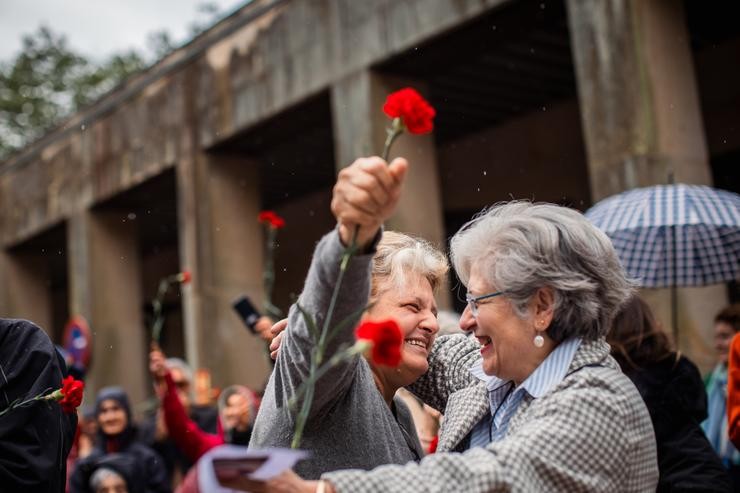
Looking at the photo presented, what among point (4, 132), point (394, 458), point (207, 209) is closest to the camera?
point (394, 458)

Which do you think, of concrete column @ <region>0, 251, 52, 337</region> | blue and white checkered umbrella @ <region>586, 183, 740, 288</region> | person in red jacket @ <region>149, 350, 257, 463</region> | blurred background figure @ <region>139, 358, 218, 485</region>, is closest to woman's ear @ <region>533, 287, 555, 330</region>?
blue and white checkered umbrella @ <region>586, 183, 740, 288</region>

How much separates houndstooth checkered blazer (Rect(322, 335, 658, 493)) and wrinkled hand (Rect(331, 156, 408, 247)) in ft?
1.69

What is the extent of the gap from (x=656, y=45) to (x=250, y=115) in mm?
5845

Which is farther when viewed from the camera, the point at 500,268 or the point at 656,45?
the point at 656,45

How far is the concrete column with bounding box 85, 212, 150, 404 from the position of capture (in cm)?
1655

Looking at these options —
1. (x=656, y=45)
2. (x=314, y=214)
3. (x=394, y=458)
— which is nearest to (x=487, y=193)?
(x=314, y=214)

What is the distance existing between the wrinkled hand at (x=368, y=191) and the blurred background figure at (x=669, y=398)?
8.44 ft

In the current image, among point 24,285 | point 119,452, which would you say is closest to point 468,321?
point 119,452

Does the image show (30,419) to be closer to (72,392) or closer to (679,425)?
(72,392)

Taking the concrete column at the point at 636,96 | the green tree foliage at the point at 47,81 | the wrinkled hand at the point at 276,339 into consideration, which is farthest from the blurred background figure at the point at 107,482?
the green tree foliage at the point at 47,81

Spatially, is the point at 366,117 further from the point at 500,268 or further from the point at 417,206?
the point at 500,268

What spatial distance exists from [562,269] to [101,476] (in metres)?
4.99

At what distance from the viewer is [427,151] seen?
11.2 metres

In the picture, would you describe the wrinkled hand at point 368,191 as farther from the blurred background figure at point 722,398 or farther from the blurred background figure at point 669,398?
the blurred background figure at point 722,398
